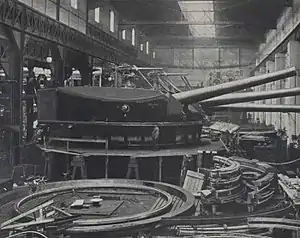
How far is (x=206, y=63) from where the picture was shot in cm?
1086

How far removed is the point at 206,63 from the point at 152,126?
2.77 meters

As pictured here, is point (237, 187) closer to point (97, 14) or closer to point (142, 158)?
point (142, 158)

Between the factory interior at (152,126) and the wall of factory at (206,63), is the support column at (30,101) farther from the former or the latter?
the wall of factory at (206,63)

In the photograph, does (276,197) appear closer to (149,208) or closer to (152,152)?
(152,152)

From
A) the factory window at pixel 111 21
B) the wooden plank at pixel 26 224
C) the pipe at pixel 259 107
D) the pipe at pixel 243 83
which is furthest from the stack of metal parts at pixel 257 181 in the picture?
the factory window at pixel 111 21

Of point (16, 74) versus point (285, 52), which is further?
point (285, 52)

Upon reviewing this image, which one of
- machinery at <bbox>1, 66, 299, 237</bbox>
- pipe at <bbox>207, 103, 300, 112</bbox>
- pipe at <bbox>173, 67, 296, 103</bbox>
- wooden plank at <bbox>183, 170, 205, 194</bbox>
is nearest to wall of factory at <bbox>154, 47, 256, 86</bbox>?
machinery at <bbox>1, 66, 299, 237</bbox>

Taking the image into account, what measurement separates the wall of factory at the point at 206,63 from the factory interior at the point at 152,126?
3 centimetres

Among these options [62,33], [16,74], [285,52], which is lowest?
[16,74]

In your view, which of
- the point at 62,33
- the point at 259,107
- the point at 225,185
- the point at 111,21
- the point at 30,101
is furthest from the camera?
the point at 111,21

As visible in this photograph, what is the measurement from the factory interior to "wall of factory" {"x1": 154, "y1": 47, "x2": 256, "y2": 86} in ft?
0.10

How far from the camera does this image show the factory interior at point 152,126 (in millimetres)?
5238

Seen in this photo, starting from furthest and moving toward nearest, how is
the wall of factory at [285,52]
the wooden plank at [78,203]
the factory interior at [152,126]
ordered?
1. the wall of factory at [285,52]
2. the wooden plank at [78,203]
3. the factory interior at [152,126]

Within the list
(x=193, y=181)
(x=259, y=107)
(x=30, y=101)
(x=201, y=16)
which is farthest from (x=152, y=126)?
(x=30, y=101)
